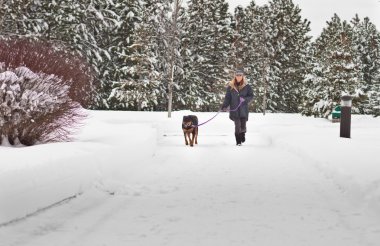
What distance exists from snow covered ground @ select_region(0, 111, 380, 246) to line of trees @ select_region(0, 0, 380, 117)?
16663mm

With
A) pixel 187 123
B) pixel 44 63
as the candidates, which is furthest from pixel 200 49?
pixel 44 63

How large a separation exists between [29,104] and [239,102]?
6873 millimetres

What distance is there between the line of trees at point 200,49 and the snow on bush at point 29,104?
47.3 feet

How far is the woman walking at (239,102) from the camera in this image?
1316cm

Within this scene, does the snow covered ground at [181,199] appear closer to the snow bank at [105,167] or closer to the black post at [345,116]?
the snow bank at [105,167]

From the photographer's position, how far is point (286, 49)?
51188 millimetres

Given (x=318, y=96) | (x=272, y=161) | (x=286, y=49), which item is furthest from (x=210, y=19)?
(x=272, y=161)

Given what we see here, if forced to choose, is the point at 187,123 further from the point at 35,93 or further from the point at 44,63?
the point at 35,93

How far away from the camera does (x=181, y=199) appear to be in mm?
5770

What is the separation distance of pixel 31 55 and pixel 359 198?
6.26 m

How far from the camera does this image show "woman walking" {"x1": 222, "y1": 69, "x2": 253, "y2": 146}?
13156 millimetres

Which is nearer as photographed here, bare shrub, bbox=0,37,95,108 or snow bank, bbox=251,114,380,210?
snow bank, bbox=251,114,380,210

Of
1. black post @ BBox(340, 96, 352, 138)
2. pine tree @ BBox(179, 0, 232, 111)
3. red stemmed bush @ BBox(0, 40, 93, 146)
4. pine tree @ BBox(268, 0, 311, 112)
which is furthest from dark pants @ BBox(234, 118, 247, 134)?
pine tree @ BBox(268, 0, 311, 112)

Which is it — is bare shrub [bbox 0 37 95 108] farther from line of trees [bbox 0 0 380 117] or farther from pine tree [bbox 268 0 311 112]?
pine tree [bbox 268 0 311 112]
